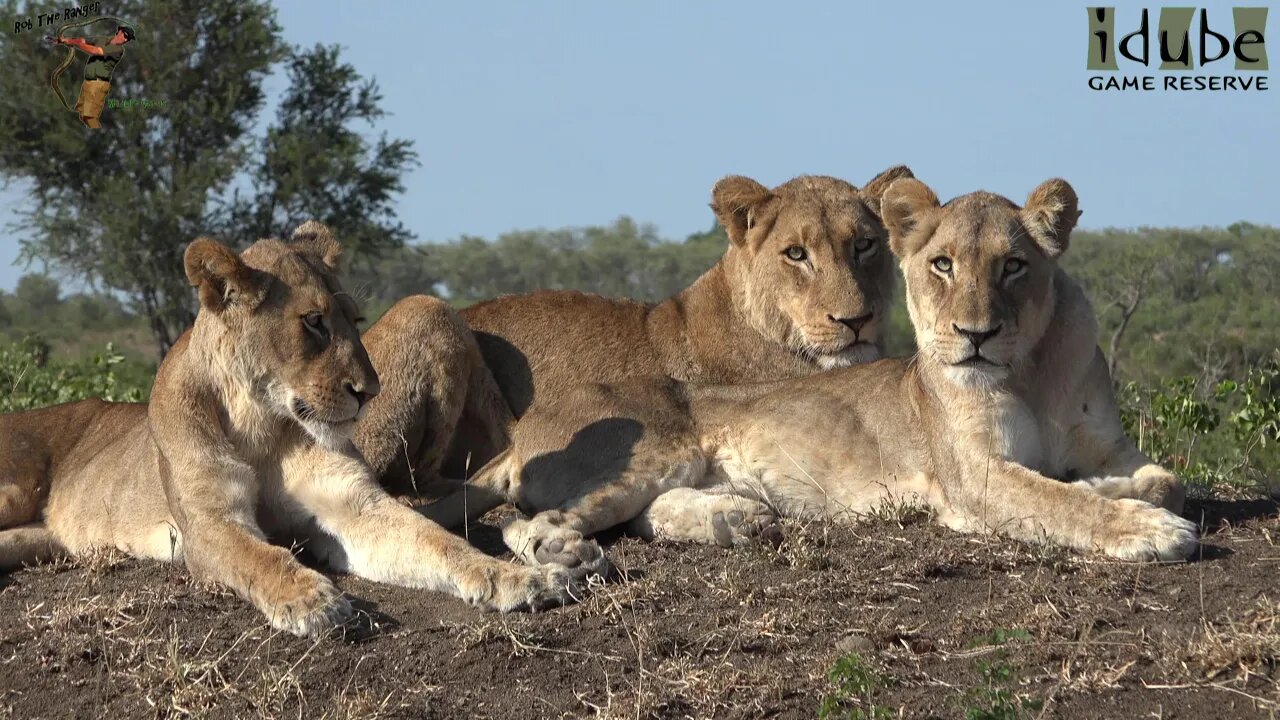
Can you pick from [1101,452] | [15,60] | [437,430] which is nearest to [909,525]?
[1101,452]

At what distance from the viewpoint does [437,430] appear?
6391 millimetres

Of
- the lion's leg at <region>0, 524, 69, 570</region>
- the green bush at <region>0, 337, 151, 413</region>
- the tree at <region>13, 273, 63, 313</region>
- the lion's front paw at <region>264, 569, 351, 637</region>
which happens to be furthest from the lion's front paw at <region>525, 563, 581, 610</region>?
the tree at <region>13, 273, 63, 313</region>

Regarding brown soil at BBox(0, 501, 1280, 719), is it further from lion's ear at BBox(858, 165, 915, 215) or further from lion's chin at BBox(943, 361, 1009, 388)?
lion's ear at BBox(858, 165, 915, 215)

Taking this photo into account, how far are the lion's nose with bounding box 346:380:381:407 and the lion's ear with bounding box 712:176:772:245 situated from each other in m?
2.21

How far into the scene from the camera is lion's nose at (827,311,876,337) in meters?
6.52

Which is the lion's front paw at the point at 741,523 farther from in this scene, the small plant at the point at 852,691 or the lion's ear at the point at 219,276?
the lion's ear at the point at 219,276

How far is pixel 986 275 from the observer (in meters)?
5.12

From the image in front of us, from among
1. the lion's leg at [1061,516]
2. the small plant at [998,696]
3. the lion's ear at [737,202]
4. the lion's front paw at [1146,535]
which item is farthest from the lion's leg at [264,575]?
the lion's ear at [737,202]

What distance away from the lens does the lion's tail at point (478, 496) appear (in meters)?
5.88

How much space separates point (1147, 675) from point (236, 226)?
53.6 feet

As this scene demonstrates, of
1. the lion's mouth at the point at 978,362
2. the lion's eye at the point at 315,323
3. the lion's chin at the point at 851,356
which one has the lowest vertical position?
the lion's chin at the point at 851,356

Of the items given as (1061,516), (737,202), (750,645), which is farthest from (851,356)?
(750,645)

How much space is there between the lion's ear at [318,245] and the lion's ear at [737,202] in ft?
6.19

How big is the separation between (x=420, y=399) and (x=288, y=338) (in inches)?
50.7
